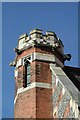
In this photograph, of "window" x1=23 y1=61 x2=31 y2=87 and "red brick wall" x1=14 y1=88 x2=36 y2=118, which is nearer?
"red brick wall" x1=14 y1=88 x2=36 y2=118

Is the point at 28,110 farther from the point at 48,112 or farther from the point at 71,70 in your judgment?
the point at 71,70

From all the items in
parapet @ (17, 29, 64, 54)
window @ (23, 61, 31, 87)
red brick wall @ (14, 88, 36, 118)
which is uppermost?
parapet @ (17, 29, 64, 54)

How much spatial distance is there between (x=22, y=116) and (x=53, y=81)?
2.22 metres

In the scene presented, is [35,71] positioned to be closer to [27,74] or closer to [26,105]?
[27,74]

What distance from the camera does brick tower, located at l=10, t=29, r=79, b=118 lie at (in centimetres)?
2280

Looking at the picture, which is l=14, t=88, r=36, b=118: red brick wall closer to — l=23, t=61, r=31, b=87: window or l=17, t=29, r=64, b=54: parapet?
l=23, t=61, r=31, b=87: window

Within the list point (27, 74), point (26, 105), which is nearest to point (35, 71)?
point (27, 74)

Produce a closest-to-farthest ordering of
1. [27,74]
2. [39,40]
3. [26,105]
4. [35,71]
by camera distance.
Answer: [26,105], [35,71], [27,74], [39,40]

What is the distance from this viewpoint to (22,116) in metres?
23.2

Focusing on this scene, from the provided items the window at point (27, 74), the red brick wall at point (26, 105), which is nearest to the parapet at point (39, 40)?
the window at point (27, 74)

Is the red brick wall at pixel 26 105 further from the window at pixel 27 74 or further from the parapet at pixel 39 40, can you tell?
the parapet at pixel 39 40

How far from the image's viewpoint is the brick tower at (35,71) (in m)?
22.8

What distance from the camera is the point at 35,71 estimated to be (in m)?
23.7

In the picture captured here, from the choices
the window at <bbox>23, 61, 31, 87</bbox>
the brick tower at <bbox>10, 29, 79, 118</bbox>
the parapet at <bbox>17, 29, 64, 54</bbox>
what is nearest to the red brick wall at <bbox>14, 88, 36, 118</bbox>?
the brick tower at <bbox>10, 29, 79, 118</bbox>
